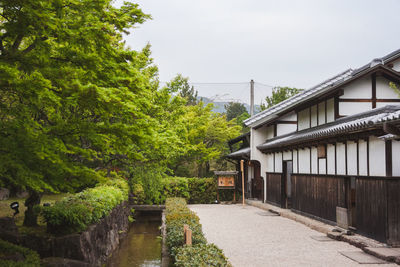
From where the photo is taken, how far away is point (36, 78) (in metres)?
5.36

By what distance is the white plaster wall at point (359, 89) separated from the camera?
49.0 ft

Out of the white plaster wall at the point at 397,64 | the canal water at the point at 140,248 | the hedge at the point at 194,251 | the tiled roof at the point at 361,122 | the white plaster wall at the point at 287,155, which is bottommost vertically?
the canal water at the point at 140,248

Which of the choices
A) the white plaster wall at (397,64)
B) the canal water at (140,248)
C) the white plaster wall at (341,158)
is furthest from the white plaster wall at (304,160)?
the canal water at (140,248)

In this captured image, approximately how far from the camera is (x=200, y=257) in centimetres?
670

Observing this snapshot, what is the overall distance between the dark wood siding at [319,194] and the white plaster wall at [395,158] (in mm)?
2741

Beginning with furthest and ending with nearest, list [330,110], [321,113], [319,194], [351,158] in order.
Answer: [321,113] < [330,110] < [319,194] < [351,158]

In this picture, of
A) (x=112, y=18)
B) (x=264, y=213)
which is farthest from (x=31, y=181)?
(x=264, y=213)

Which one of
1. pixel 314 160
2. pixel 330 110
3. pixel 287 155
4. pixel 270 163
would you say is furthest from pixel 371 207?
pixel 270 163

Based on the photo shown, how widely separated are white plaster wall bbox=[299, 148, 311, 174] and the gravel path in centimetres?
253

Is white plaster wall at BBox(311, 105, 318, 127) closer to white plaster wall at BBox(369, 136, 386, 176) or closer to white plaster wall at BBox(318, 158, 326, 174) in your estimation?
white plaster wall at BBox(318, 158, 326, 174)

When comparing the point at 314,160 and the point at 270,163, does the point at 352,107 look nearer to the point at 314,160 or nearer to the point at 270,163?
the point at 314,160

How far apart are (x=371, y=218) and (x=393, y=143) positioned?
238 cm

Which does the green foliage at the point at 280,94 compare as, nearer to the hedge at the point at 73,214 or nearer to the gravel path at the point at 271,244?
the gravel path at the point at 271,244

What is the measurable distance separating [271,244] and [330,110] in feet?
23.2
